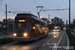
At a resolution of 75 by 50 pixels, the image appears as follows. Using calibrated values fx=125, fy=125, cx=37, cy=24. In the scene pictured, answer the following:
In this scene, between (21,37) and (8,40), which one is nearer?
(21,37)

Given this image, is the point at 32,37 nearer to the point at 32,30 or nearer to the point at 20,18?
the point at 32,30

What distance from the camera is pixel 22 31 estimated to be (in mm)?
14969

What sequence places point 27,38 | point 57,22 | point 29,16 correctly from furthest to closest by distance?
point 57,22, point 29,16, point 27,38

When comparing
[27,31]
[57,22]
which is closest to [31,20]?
[27,31]

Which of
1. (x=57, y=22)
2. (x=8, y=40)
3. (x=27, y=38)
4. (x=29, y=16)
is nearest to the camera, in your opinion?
(x=27, y=38)

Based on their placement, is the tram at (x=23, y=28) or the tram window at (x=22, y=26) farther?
the tram window at (x=22, y=26)

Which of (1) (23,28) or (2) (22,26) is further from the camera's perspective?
(2) (22,26)

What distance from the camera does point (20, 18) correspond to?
1561 centimetres

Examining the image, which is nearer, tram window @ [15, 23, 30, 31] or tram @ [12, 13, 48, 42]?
tram @ [12, 13, 48, 42]

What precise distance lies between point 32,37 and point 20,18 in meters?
2.83

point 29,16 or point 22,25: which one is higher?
point 29,16

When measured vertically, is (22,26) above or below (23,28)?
above

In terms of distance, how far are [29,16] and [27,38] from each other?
2.86m

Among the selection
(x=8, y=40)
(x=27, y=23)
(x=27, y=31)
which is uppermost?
(x=27, y=23)
